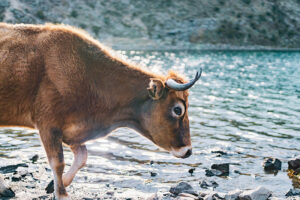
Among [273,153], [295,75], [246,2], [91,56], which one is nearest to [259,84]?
[295,75]

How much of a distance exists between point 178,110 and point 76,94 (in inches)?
73.9

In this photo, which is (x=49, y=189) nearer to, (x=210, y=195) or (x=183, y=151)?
(x=183, y=151)

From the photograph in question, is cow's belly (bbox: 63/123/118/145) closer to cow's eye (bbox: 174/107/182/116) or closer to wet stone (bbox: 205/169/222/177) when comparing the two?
cow's eye (bbox: 174/107/182/116)

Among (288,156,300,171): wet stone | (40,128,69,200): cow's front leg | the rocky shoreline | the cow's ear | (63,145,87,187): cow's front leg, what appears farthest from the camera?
(288,156,300,171): wet stone

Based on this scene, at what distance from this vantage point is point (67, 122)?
7.30 m

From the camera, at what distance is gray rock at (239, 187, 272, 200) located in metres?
8.14

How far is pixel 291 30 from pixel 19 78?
360 feet

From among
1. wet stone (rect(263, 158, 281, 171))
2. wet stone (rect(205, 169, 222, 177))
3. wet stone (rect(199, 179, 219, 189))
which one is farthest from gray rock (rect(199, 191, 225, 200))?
wet stone (rect(263, 158, 281, 171))

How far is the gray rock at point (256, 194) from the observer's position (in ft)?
26.7

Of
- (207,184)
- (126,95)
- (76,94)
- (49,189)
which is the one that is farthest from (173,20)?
(76,94)

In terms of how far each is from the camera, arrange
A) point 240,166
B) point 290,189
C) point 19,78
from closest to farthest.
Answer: point 19,78 → point 290,189 → point 240,166

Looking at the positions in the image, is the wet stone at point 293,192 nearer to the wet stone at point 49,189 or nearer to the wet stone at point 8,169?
the wet stone at point 49,189

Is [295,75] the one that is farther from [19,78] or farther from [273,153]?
[19,78]

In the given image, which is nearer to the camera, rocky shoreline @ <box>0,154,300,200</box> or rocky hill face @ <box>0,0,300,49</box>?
rocky shoreline @ <box>0,154,300,200</box>
